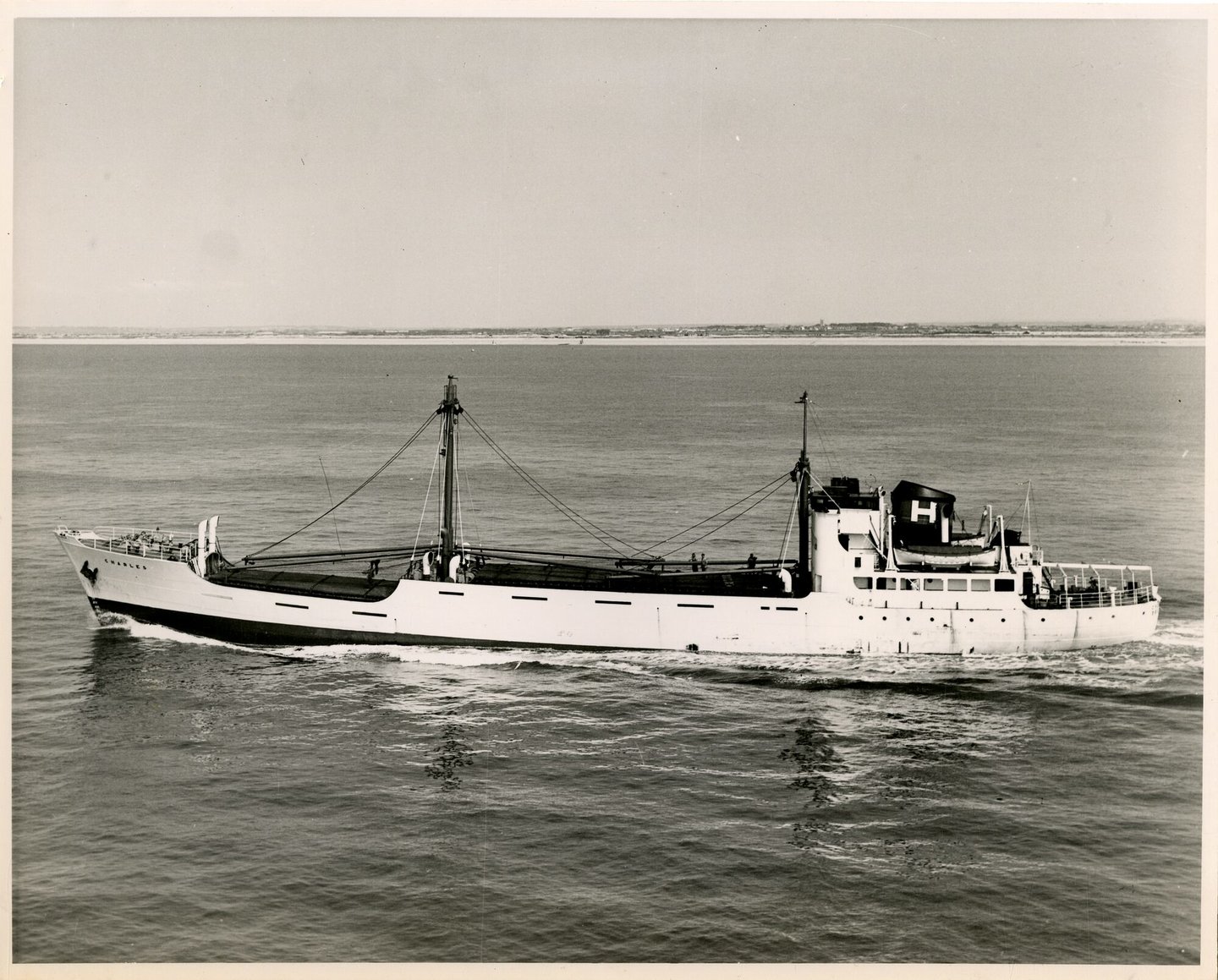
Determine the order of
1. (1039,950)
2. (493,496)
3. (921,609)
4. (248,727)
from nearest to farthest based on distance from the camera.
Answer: (1039,950)
(248,727)
(921,609)
(493,496)

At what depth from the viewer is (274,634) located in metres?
36.9

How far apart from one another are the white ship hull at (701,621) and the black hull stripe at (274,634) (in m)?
0.05

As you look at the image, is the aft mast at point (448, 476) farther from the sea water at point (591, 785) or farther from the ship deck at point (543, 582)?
the sea water at point (591, 785)

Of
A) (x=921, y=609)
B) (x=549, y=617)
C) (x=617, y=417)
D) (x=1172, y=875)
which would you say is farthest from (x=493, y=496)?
(x=1172, y=875)

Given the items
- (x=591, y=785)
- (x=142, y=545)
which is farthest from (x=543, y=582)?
(x=142, y=545)

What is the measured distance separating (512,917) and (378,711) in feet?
33.0

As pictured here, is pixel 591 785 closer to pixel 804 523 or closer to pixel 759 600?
pixel 759 600

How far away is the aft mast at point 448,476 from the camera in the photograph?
36594mm

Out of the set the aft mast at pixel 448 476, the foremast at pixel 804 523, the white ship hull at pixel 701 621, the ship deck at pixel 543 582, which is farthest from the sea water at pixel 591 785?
the aft mast at pixel 448 476

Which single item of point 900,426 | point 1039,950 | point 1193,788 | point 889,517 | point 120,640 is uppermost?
point 900,426

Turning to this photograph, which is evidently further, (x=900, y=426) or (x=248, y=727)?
(x=900, y=426)

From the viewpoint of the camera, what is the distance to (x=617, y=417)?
291 ft

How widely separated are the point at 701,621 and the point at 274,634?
42.0 ft
